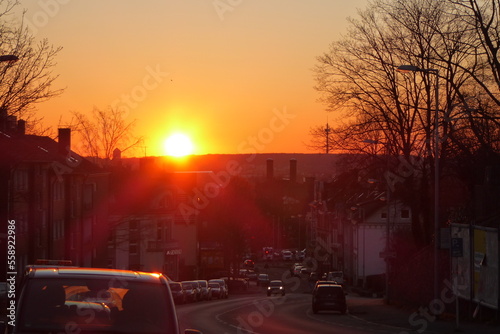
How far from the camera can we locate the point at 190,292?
5762cm

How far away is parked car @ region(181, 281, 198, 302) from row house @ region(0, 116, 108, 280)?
24.8 ft

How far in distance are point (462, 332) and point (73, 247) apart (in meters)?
37.2

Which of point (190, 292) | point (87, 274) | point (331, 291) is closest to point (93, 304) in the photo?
point (87, 274)

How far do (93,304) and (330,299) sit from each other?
1381 inches

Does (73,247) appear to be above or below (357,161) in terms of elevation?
below

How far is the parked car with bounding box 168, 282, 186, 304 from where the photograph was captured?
1938 inches

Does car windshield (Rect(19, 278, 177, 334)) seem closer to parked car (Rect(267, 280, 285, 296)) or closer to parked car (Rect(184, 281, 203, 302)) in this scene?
parked car (Rect(184, 281, 203, 302))

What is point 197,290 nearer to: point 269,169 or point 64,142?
point 64,142

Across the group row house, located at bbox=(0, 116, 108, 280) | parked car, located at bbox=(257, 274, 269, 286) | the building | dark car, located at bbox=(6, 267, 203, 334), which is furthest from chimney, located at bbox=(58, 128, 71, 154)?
dark car, located at bbox=(6, 267, 203, 334)

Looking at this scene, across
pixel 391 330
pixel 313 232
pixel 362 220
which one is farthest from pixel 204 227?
pixel 391 330

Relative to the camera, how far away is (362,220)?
8600 centimetres

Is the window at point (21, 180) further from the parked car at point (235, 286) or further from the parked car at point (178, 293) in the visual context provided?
the parked car at point (235, 286)

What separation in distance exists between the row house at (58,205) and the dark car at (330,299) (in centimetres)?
1483

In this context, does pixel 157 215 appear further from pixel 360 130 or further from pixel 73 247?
pixel 360 130
